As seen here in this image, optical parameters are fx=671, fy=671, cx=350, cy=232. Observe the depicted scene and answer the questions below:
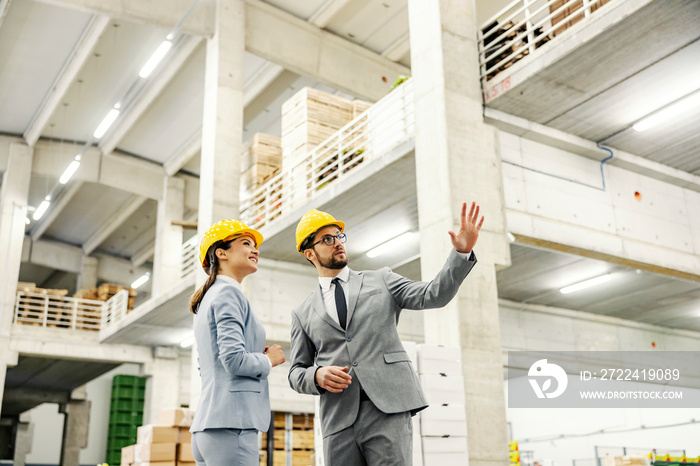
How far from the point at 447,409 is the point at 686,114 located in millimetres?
6679

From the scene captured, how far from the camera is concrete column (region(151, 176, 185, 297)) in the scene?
2258 centimetres

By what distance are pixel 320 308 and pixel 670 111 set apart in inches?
375

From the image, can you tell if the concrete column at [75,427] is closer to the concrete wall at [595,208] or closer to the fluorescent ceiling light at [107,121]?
the fluorescent ceiling light at [107,121]

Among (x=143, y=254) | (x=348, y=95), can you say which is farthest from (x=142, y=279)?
(x=348, y=95)

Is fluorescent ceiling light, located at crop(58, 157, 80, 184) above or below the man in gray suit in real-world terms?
above

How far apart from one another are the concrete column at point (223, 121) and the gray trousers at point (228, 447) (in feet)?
38.6

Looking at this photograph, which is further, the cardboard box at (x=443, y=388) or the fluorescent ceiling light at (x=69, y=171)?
the fluorescent ceiling light at (x=69, y=171)

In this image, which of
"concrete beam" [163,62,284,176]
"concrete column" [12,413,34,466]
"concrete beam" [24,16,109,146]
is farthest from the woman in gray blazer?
"concrete column" [12,413,34,466]

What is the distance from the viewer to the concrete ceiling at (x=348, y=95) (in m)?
9.75

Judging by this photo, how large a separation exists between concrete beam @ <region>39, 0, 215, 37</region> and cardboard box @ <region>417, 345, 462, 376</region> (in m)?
10.8

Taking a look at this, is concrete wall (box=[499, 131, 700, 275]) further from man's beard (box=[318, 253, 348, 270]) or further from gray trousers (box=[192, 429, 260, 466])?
gray trousers (box=[192, 429, 260, 466])

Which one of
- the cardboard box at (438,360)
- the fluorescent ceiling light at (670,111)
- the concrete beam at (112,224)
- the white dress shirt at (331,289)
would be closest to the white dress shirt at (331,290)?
the white dress shirt at (331,289)

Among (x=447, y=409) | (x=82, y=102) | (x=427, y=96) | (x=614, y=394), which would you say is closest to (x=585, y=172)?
(x=427, y=96)

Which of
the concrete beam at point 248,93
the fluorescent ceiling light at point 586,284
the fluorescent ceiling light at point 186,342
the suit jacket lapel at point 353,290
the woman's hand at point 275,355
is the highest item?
the concrete beam at point 248,93
